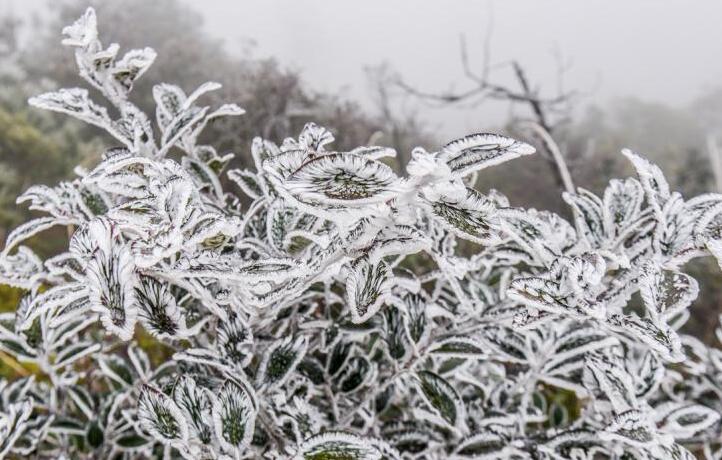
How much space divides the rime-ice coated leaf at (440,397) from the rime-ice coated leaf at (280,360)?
0.49ft

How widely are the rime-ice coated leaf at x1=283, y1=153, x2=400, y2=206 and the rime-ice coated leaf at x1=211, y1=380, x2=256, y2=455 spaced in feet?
0.97

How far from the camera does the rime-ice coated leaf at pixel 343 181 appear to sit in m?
0.30

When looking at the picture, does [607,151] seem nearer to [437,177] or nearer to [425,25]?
[425,25]

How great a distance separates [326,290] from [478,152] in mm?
360

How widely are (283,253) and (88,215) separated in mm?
232

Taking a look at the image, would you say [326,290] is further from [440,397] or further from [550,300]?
[550,300]

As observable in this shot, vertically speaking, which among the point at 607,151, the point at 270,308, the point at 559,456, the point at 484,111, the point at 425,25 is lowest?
the point at 559,456

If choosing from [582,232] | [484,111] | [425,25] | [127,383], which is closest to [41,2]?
[425,25]

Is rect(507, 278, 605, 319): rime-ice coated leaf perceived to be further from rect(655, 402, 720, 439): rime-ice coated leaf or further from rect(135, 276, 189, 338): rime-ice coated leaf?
rect(655, 402, 720, 439): rime-ice coated leaf

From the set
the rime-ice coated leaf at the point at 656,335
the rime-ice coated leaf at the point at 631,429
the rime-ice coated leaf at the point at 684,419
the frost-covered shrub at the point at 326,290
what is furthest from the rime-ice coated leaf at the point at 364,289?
the rime-ice coated leaf at the point at 684,419

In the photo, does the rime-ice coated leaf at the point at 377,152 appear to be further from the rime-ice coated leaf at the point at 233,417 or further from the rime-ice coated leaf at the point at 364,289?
the rime-ice coated leaf at the point at 233,417

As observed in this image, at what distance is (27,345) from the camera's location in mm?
704

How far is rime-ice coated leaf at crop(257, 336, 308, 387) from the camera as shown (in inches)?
23.3

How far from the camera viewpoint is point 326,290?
665mm
